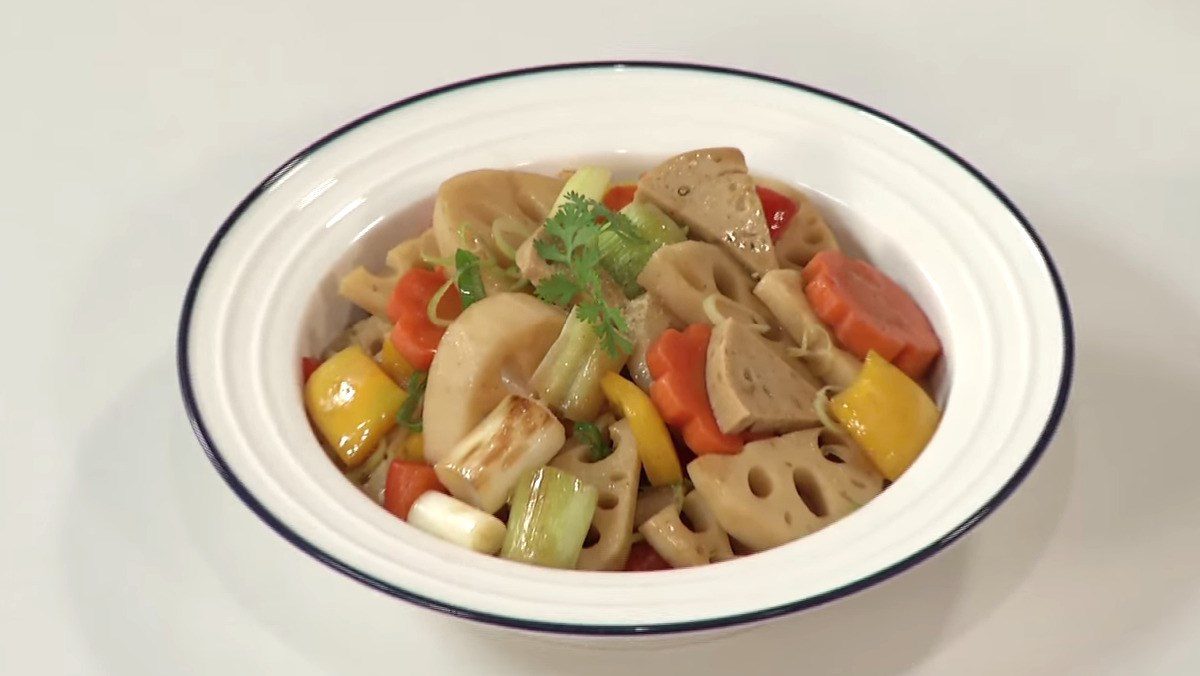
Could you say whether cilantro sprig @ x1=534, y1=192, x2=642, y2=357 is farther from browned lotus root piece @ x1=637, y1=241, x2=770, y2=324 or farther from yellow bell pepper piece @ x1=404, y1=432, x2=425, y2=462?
yellow bell pepper piece @ x1=404, y1=432, x2=425, y2=462

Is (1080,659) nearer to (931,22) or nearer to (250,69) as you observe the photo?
(931,22)

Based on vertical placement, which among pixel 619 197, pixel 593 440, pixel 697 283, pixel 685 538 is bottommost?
pixel 685 538

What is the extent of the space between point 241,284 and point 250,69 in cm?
148

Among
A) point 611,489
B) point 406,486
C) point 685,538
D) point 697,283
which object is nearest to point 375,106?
point 697,283

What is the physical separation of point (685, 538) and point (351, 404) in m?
0.71

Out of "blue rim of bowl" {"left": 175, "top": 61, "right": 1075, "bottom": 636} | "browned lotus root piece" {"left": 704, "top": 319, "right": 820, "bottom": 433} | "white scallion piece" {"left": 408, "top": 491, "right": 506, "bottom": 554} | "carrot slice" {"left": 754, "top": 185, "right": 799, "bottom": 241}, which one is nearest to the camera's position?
"blue rim of bowl" {"left": 175, "top": 61, "right": 1075, "bottom": 636}

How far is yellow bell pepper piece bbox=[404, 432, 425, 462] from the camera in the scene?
232cm

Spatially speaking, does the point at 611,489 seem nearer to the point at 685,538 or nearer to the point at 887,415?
the point at 685,538

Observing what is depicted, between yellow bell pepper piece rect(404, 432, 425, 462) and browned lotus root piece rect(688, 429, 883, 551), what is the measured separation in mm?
530

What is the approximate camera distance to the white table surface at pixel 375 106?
2.10 m

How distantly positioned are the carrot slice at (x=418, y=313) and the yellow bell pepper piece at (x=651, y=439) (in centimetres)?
43

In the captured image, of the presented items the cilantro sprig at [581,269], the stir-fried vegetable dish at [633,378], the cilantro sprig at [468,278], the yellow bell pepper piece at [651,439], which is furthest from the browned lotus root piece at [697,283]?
the cilantro sprig at [468,278]

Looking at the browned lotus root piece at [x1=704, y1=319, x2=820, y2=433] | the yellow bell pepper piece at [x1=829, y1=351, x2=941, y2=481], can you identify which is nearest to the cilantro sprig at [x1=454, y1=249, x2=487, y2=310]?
the browned lotus root piece at [x1=704, y1=319, x2=820, y2=433]

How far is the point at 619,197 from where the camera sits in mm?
2695
